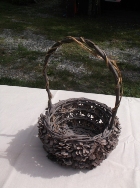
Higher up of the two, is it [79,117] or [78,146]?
[78,146]

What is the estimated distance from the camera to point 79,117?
3.46 feet

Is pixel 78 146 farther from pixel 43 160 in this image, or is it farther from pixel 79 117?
pixel 79 117

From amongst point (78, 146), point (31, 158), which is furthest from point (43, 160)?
point (78, 146)

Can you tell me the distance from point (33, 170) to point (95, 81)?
1598 mm

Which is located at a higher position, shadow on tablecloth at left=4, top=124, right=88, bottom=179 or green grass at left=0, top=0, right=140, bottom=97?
shadow on tablecloth at left=4, top=124, right=88, bottom=179

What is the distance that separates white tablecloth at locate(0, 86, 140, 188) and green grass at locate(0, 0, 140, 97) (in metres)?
1.06

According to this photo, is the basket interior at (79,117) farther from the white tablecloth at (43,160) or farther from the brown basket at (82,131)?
the white tablecloth at (43,160)

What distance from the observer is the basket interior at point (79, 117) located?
1.00m

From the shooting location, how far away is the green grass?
2295 millimetres

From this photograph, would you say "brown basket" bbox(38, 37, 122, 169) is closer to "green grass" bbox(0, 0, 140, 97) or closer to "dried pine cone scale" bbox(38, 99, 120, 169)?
"dried pine cone scale" bbox(38, 99, 120, 169)

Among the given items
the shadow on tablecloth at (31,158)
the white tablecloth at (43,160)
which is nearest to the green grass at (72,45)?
the white tablecloth at (43,160)

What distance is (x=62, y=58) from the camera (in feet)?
9.38

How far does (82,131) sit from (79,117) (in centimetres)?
6

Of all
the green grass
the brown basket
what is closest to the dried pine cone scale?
the brown basket
